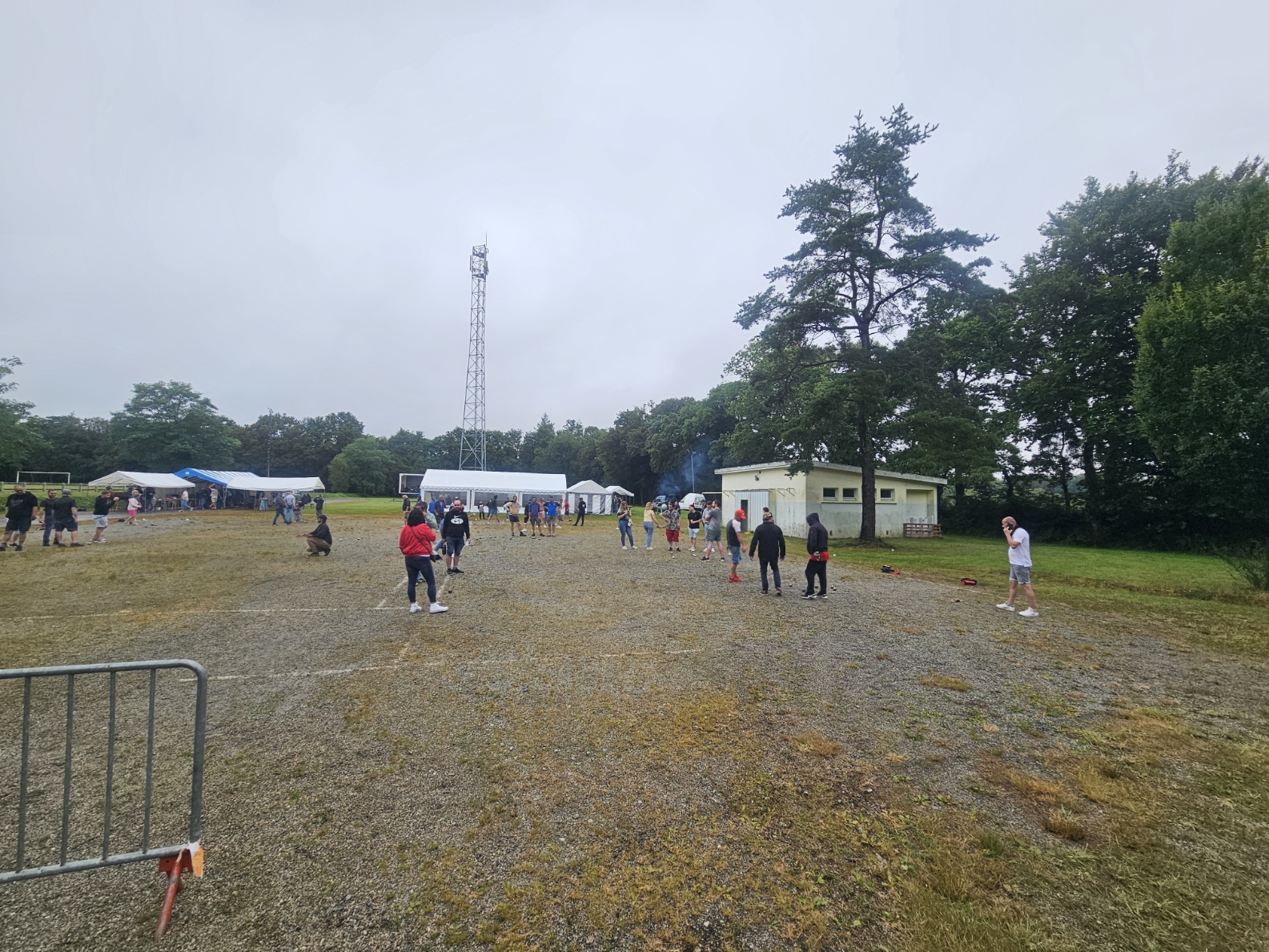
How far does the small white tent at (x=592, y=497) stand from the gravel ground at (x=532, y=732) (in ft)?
106

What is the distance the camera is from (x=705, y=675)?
5527 millimetres

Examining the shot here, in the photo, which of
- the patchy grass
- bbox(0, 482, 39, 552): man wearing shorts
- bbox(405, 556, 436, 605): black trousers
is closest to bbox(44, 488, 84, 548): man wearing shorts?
→ bbox(0, 482, 39, 552): man wearing shorts

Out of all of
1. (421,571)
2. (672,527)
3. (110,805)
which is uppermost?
(672,527)

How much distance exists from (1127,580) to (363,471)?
276 feet

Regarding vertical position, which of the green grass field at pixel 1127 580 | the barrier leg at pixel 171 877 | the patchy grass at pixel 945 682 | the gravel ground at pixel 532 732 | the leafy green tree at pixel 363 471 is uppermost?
the leafy green tree at pixel 363 471

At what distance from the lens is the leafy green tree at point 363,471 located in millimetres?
77250

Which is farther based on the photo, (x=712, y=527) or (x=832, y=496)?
(x=832, y=496)

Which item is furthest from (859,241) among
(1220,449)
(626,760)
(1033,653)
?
(626,760)

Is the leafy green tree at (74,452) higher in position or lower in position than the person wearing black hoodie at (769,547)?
higher

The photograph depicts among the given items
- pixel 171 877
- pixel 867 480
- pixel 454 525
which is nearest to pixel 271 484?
pixel 454 525

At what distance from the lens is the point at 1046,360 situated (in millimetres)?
27016

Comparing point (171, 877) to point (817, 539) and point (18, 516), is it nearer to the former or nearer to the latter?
point (817, 539)

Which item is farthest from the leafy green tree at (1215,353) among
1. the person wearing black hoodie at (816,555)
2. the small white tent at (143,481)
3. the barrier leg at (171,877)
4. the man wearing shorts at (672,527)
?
the small white tent at (143,481)

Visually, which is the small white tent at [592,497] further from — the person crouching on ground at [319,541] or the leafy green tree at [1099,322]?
the leafy green tree at [1099,322]
